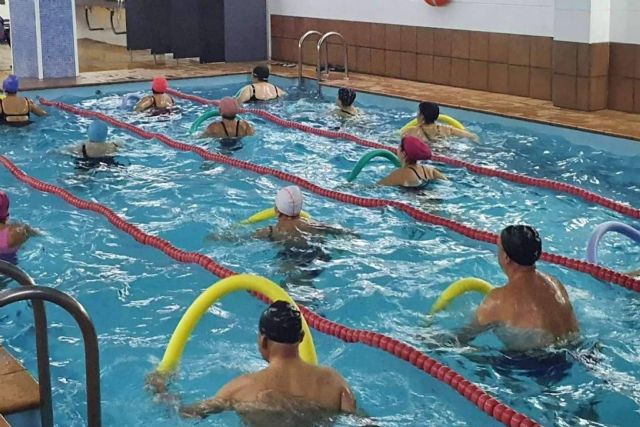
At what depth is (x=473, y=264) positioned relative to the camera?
6188mm

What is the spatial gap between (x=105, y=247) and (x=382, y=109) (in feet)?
20.5

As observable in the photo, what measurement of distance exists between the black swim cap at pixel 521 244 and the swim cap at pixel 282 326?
53.2 inches

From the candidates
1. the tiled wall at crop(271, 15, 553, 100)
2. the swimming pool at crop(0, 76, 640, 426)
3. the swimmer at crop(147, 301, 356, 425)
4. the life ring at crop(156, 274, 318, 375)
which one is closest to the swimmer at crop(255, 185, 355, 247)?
the swimming pool at crop(0, 76, 640, 426)

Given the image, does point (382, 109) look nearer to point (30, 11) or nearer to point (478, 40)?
point (478, 40)

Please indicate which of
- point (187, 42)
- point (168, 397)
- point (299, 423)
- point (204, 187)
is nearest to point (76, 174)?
point (204, 187)

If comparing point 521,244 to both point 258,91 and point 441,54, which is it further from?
point 441,54

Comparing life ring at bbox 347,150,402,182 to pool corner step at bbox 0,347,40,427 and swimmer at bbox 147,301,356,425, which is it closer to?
swimmer at bbox 147,301,356,425

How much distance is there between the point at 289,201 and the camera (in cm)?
569

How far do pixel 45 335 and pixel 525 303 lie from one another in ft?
6.98

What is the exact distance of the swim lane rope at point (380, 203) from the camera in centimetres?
561

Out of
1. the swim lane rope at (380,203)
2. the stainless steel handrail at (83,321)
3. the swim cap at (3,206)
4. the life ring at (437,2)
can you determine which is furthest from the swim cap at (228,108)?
the stainless steel handrail at (83,321)

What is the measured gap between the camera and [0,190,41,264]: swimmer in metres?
5.93

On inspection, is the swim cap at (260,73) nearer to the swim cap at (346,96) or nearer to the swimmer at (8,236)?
the swim cap at (346,96)

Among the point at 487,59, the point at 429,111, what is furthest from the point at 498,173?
the point at 487,59
